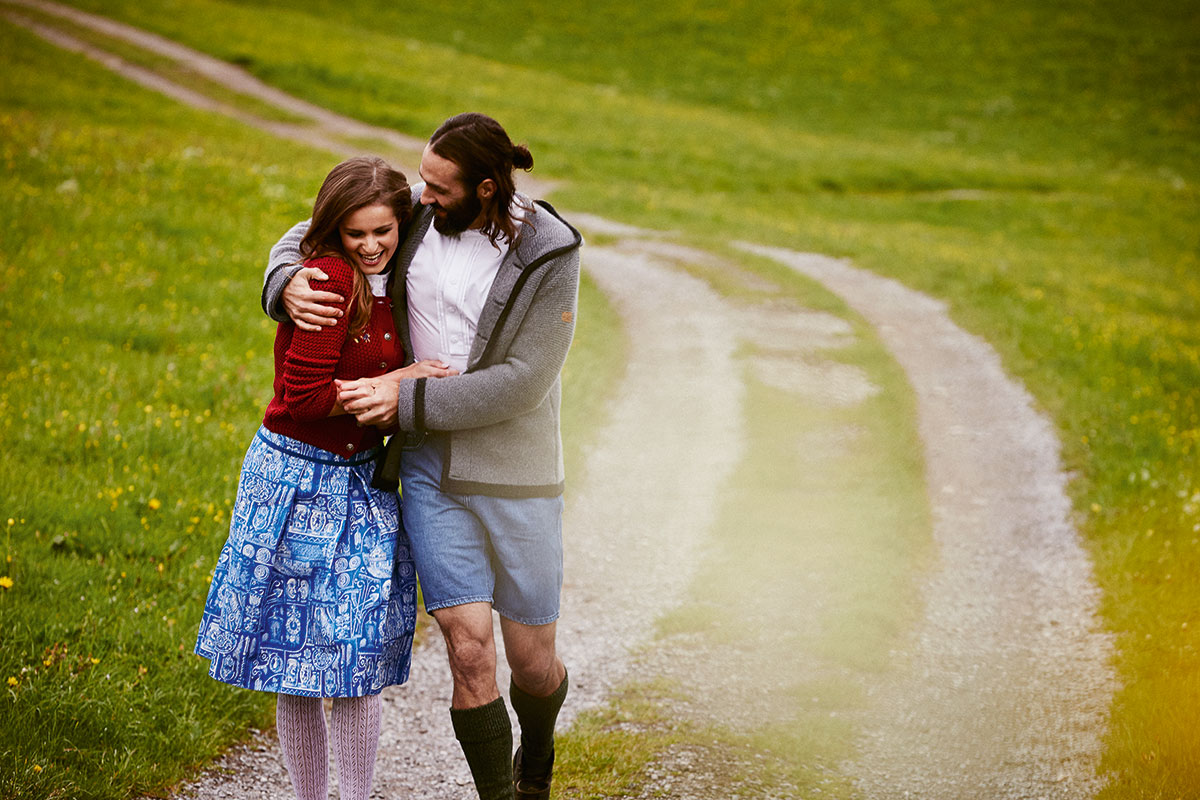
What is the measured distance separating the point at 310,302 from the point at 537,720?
72.4 inches

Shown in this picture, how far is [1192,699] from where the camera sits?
17.4 ft

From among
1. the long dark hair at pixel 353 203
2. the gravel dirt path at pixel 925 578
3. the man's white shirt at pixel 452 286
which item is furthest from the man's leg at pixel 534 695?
the long dark hair at pixel 353 203

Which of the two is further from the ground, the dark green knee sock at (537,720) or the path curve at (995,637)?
the dark green knee sock at (537,720)

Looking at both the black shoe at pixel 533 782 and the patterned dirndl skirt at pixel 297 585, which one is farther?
the black shoe at pixel 533 782

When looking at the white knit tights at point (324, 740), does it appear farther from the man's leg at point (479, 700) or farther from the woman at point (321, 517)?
the man's leg at point (479, 700)

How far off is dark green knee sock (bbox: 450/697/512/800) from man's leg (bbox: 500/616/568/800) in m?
0.23

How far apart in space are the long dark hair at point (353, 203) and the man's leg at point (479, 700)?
108 cm

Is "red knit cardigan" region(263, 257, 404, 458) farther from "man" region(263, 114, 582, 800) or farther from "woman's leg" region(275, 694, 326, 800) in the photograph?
"woman's leg" region(275, 694, 326, 800)

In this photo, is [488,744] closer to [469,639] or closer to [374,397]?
[469,639]

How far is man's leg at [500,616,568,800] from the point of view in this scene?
3.89m

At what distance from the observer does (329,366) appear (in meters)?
3.52

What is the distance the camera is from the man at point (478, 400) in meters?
3.59

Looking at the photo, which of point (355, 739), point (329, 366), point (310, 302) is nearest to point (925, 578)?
point (355, 739)

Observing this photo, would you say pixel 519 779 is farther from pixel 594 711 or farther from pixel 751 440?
pixel 751 440
